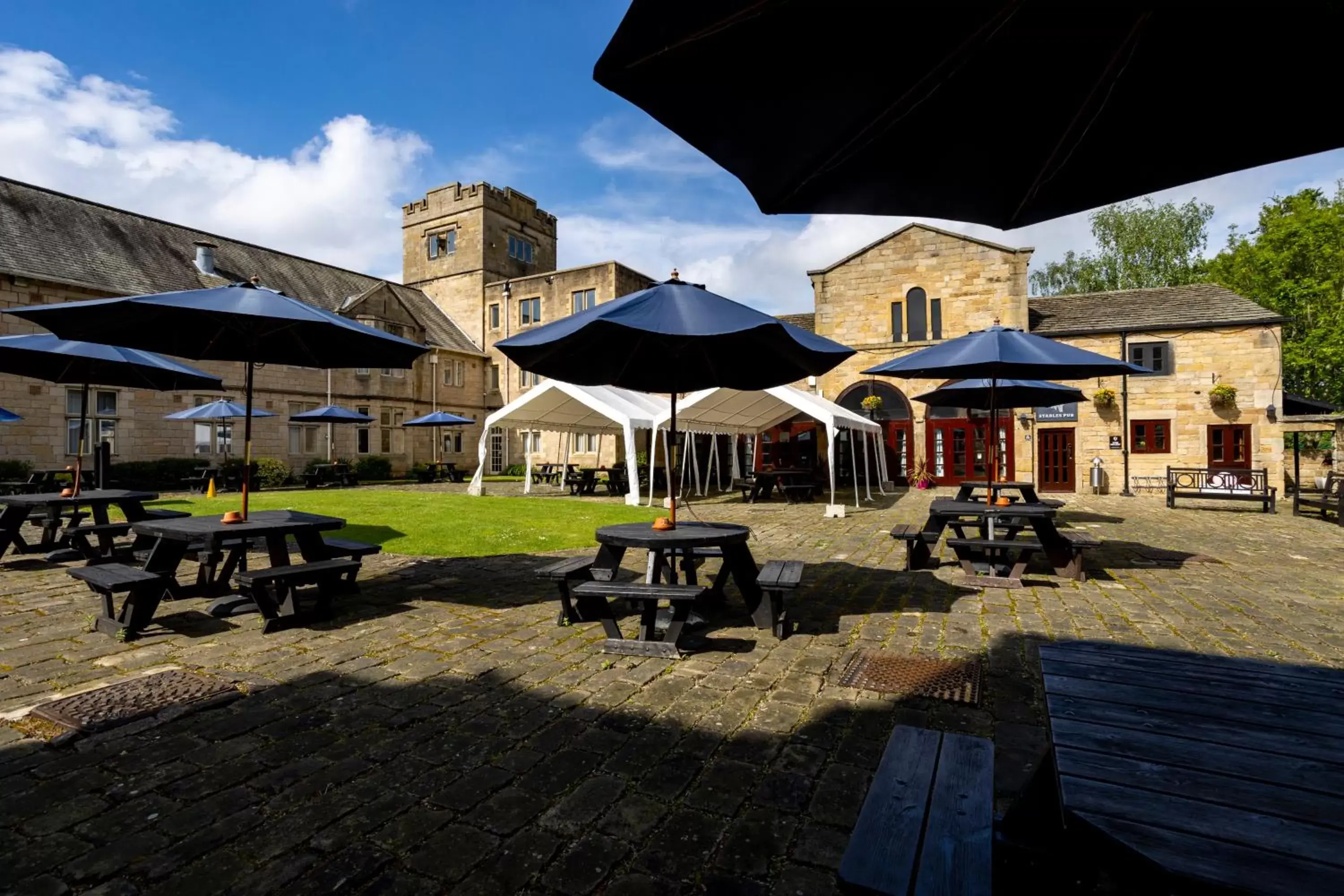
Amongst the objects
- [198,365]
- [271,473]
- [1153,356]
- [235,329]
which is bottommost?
[271,473]

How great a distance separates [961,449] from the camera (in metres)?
21.8

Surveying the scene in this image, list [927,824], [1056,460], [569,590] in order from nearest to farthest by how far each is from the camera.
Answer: [927,824] < [569,590] < [1056,460]

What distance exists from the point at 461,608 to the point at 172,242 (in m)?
26.5

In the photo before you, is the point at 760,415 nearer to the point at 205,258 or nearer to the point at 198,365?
the point at 198,365

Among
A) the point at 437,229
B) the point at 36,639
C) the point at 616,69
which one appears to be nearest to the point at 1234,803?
the point at 616,69

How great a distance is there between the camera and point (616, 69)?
82.8 inches

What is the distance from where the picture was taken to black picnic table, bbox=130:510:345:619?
503 cm

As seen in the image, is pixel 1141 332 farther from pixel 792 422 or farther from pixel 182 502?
pixel 182 502

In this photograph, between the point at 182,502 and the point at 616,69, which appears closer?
the point at 616,69

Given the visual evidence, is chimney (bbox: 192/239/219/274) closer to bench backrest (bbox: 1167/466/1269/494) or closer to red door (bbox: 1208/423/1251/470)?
bench backrest (bbox: 1167/466/1269/494)

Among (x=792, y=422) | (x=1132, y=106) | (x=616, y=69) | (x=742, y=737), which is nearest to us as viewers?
(x=616, y=69)

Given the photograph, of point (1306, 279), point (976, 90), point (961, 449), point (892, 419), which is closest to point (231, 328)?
point (976, 90)

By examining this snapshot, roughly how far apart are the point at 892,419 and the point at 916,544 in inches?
646

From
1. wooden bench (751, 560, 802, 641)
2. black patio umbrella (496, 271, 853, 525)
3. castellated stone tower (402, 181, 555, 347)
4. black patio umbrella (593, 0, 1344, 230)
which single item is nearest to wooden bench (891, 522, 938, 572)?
black patio umbrella (496, 271, 853, 525)
